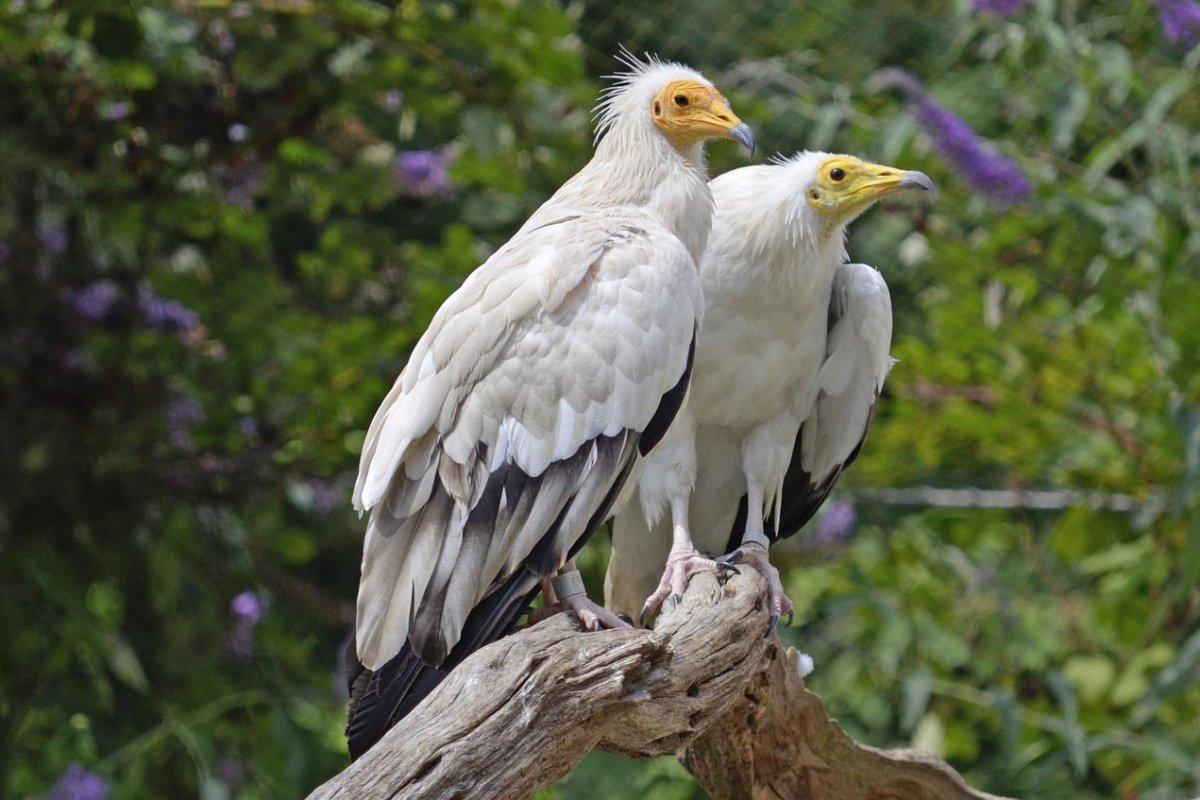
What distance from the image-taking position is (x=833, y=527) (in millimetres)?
4551

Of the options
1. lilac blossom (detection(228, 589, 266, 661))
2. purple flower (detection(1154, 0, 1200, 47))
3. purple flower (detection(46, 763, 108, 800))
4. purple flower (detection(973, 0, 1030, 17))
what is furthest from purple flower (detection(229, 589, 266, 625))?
purple flower (detection(1154, 0, 1200, 47))

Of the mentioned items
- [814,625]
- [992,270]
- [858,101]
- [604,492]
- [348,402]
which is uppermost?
[604,492]

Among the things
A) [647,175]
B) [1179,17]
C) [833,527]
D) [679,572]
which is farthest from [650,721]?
[1179,17]

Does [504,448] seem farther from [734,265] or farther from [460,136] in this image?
[460,136]

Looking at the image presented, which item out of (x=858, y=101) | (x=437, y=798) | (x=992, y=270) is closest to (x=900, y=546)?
(x=992, y=270)

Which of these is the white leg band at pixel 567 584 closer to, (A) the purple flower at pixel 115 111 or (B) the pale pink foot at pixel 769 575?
(B) the pale pink foot at pixel 769 575

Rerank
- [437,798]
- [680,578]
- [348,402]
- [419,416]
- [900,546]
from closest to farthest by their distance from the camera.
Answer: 1. [437,798]
2. [419,416]
3. [680,578]
4. [348,402]
5. [900,546]

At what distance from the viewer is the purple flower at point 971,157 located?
4426mm

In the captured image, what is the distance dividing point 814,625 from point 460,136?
1779 mm

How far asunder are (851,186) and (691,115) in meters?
0.30

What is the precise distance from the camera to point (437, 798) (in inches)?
71.8

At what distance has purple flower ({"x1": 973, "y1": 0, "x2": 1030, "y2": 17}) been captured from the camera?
4758mm

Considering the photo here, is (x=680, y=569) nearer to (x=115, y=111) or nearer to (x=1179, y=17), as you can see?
(x=115, y=111)

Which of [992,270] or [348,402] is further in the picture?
[992,270]
